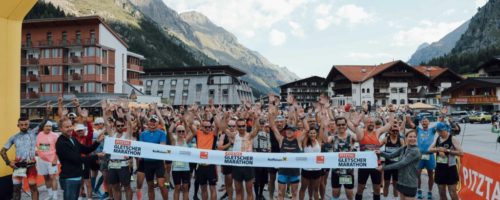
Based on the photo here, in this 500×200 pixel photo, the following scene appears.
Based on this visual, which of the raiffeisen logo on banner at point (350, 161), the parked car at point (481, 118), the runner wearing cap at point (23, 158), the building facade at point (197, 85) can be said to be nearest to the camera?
the raiffeisen logo on banner at point (350, 161)

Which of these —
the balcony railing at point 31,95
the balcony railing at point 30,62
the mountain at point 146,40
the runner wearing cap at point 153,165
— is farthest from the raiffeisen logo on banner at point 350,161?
the mountain at point 146,40

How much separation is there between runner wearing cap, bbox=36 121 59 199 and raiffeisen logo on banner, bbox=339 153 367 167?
675cm

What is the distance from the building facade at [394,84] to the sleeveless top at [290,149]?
7223 cm

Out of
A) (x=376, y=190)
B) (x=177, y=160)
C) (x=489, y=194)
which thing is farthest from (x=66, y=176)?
(x=489, y=194)

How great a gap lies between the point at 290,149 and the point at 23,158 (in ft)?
20.0

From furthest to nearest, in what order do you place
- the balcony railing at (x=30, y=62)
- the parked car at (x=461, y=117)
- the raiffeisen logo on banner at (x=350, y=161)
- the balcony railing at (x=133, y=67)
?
1. the balcony railing at (x=133, y=67)
2. the balcony railing at (x=30, y=62)
3. the parked car at (x=461, y=117)
4. the raiffeisen logo on banner at (x=350, y=161)

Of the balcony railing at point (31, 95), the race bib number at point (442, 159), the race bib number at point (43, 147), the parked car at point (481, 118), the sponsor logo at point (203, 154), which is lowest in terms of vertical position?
the parked car at point (481, 118)

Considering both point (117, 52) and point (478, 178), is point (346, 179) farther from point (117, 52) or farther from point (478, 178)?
→ point (117, 52)

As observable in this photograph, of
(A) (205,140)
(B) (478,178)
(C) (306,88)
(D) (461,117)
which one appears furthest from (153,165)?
(C) (306,88)

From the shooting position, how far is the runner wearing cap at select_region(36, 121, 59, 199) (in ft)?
29.0

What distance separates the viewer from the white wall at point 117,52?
63.5 meters

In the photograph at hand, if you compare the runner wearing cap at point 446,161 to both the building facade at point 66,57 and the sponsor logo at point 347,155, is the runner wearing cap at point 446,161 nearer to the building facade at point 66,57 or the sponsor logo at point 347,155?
the sponsor logo at point 347,155

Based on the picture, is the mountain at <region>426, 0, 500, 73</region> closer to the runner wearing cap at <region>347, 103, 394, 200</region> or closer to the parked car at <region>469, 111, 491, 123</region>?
the parked car at <region>469, 111, 491, 123</region>

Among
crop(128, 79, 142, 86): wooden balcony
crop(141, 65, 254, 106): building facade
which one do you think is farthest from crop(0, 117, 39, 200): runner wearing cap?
crop(141, 65, 254, 106): building facade
